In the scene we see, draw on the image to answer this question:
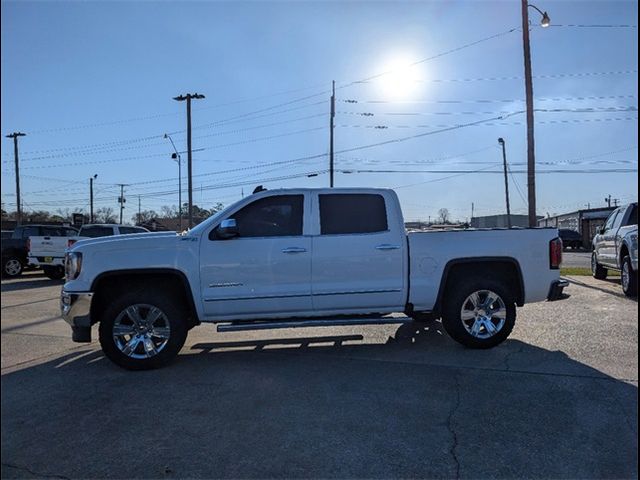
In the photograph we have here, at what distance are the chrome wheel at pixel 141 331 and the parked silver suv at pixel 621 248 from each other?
752 cm

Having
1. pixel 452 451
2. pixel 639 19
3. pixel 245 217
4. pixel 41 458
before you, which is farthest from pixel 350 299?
pixel 639 19

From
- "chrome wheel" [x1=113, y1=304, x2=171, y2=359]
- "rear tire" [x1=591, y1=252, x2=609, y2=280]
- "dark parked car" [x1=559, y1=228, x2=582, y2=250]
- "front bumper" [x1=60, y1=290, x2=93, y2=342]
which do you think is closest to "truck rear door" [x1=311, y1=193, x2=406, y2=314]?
"chrome wheel" [x1=113, y1=304, x2=171, y2=359]

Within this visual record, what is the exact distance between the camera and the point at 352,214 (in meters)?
5.97

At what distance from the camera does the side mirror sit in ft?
17.8

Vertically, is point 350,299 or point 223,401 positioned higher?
point 350,299

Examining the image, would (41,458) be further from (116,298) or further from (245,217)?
(245,217)

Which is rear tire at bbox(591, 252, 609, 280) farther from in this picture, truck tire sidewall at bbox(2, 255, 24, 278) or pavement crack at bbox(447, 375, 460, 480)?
truck tire sidewall at bbox(2, 255, 24, 278)

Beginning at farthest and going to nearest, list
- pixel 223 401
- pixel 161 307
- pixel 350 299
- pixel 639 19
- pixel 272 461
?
pixel 350 299 → pixel 161 307 → pixel 223 401 → pixel 272 461 → pixel 639 19

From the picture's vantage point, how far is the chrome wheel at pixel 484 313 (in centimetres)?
588

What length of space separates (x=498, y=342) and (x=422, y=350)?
902 mm

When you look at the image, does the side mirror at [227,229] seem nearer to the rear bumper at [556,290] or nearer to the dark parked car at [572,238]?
the rear bumper at [556,290]

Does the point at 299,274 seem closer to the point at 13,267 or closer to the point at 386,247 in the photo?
the point at 386,247

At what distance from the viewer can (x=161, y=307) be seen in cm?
534

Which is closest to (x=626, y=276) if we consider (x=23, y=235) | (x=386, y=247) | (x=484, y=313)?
(x=484, y=313)
